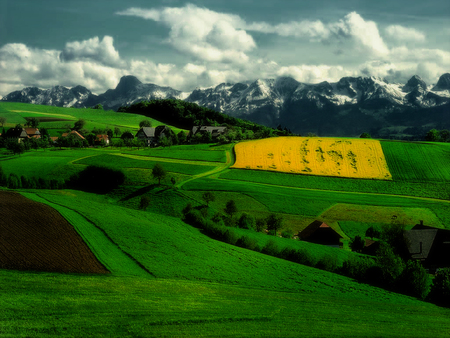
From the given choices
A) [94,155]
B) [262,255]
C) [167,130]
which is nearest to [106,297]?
[262,255]

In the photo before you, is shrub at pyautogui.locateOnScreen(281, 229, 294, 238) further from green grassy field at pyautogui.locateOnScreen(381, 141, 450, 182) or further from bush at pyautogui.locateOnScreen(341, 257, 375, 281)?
green grassy field at pyautogui.locateOnScreen(381, 141, 450, 182)

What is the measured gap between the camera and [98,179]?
3430 inches

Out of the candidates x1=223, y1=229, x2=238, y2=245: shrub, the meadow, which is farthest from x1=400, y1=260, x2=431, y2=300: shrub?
x1=223, y1=229, x2=238, y2=245: shrub

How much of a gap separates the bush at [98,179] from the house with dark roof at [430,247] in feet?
208

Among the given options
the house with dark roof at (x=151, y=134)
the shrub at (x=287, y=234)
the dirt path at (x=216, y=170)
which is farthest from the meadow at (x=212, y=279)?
the house with dark roof at (x=151, y=134)

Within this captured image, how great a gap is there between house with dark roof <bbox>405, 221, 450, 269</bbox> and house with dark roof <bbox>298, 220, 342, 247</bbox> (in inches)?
496

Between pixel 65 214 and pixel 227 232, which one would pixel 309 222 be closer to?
pixel 227 232

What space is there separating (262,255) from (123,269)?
2045cm

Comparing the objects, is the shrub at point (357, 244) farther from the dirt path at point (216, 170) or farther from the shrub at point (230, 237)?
the dirt path at point (216, 170)

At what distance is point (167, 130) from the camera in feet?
559

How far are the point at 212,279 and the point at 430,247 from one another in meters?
44.7

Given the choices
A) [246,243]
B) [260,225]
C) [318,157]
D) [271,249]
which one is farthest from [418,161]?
[246,243]

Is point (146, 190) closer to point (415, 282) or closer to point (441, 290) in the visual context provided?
point (415, 282)

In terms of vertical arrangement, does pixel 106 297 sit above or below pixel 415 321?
above
